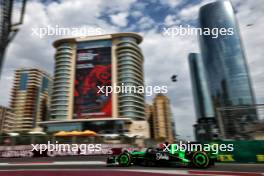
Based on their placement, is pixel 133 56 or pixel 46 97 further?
pixel 46 97

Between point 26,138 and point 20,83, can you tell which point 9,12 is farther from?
point 20,83

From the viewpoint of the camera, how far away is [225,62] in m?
154

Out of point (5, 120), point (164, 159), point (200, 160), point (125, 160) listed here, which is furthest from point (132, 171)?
point (5, 120)

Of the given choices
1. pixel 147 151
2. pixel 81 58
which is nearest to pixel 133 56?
pixel 81 58

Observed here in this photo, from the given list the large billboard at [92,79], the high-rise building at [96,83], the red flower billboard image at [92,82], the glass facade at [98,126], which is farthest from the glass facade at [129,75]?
the glass facade at [98,126]

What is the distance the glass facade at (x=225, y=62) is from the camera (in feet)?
495

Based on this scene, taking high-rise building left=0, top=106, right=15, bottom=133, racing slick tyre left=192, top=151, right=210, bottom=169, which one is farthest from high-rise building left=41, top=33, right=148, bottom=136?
high-rise building left=0, top=106, right=15, bottom=133

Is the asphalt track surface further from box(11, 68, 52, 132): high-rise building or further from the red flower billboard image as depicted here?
box(11, 68, 52, 132): high-rise building

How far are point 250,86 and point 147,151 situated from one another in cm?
15123

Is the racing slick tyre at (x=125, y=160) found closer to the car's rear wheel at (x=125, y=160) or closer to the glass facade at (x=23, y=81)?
the car's rear wheel at (x=125, y=160)

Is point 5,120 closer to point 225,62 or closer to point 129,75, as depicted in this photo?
point 129,75

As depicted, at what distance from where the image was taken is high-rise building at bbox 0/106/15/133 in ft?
594

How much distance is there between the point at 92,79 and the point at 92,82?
4.28 feet

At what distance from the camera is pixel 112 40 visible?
108625 mm
